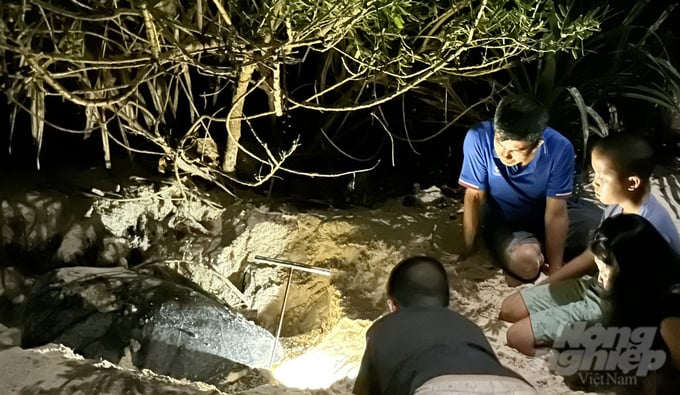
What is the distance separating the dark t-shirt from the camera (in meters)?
1.45

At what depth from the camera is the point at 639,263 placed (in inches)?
75.9

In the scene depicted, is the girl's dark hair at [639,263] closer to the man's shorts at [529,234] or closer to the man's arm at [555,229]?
the man's arm at [555,229]

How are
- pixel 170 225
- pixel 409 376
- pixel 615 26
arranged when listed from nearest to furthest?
pixel 409 376, pixel 170 225, pixel 615 26

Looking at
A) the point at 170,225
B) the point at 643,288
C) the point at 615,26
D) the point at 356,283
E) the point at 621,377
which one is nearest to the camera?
the point at 643,288

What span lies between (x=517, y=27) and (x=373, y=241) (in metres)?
1.15

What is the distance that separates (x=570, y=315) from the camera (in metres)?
2.32

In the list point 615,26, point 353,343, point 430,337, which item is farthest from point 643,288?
point 615,26

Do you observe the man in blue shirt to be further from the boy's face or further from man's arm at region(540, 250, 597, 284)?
the boy's face

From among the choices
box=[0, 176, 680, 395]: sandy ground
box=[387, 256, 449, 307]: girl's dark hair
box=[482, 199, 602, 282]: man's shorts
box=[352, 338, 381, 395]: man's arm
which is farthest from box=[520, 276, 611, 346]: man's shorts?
box=[352, 338, 381, 395]: man's arm

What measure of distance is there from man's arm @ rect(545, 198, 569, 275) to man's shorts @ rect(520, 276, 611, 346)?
0.18 metres

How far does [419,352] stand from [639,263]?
2.83ft

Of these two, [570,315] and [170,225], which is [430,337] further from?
[170,225]

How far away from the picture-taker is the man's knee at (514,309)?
2414mm

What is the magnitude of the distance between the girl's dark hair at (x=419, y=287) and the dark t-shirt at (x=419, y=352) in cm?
4
